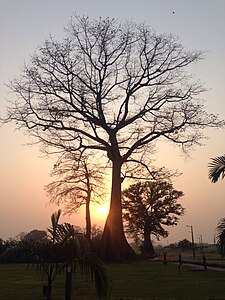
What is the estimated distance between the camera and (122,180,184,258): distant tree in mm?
59281

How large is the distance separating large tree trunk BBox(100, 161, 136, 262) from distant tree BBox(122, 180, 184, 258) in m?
26.0

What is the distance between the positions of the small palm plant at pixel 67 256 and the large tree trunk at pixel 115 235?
61.1 feet

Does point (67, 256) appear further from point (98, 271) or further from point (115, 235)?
point (115, 235)

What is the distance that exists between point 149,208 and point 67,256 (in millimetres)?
49164

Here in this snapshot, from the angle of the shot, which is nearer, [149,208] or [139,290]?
[139,290]

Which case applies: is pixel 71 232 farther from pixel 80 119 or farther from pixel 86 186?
pixel 86 186

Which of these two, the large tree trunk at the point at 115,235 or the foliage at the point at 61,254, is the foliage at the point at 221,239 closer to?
the foliage at the point at 61,254

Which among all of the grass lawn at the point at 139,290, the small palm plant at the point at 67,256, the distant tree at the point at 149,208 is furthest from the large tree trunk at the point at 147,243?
the small palm plant at the point at 67,256

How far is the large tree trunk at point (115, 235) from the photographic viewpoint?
30.3 meters

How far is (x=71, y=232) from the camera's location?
11078mm

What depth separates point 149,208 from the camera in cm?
5941

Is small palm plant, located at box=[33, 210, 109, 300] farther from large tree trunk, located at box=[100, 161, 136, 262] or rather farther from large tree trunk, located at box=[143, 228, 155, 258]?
large tree trunk, located at box=[143, 228, 155, 258]

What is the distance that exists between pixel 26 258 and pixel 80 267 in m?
2.22

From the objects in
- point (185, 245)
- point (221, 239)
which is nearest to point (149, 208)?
point (185, 245)
